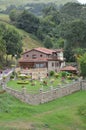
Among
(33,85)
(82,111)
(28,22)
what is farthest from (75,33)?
(82,111)

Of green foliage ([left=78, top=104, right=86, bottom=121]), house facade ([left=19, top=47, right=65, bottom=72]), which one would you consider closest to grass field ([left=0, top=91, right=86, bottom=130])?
green foliage ([left=78, top=104, right=86, bottom=121])

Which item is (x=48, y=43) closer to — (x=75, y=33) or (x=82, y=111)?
(x=75, y=33)

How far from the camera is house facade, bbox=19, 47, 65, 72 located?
82.5m

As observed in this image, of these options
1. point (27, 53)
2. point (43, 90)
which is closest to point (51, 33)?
point (27, 53)

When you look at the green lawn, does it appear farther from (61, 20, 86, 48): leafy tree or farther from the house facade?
(61, 20, 86, 48): leafy tree

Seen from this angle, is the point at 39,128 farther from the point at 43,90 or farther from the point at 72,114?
the point at 43,90

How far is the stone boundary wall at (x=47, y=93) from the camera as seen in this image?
50.4 m

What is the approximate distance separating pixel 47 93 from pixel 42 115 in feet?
35.5

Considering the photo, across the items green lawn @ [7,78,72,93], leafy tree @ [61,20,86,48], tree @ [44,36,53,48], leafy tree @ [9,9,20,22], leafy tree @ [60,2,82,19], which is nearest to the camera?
green lawn @ [7,78,72,93]

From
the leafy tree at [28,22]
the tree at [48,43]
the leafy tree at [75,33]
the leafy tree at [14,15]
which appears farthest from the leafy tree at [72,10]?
the leafy tree at [75,33]

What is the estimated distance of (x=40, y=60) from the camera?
270 ft

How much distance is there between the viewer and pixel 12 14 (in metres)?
142

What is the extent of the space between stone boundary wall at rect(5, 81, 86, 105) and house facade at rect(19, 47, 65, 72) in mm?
17152

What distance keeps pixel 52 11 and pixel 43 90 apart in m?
97.3
